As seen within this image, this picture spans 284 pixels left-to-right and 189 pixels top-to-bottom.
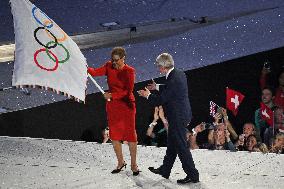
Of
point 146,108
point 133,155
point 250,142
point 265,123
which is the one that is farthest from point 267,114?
point 133,155

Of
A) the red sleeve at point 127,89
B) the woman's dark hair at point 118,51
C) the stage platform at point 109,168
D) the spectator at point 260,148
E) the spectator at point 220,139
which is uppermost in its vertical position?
the woman's dark hair at point 118,51

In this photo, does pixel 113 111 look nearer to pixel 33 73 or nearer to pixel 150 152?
pixel 33 73

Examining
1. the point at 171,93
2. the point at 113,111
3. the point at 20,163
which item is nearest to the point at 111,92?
the point at 113,111

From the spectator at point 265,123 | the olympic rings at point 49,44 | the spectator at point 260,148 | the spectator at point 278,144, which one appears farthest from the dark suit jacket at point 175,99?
the spectator at point 265,123

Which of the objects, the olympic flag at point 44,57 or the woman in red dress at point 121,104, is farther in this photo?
the woman in red dress at point 121,104

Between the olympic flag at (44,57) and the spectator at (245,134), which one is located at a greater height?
the olympic flag at (44,57)

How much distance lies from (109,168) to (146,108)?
8.68ft

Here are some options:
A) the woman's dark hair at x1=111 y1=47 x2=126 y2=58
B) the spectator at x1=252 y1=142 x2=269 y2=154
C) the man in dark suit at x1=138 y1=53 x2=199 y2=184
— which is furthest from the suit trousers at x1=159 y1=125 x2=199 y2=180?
the spectator at x1=252 y1=142 x2=269 y2=154

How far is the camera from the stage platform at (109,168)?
461 centimetres

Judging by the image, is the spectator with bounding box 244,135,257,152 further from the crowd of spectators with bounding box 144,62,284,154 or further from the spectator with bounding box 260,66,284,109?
the spectator with bounding box 260,66,284,109

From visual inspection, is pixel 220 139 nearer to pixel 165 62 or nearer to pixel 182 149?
pixel 182 149

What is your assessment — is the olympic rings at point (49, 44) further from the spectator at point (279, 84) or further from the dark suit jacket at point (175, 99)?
the spectator at point (279, 84)

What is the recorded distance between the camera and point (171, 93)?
178 inches

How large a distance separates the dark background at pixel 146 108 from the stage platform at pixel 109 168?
1247 mm
